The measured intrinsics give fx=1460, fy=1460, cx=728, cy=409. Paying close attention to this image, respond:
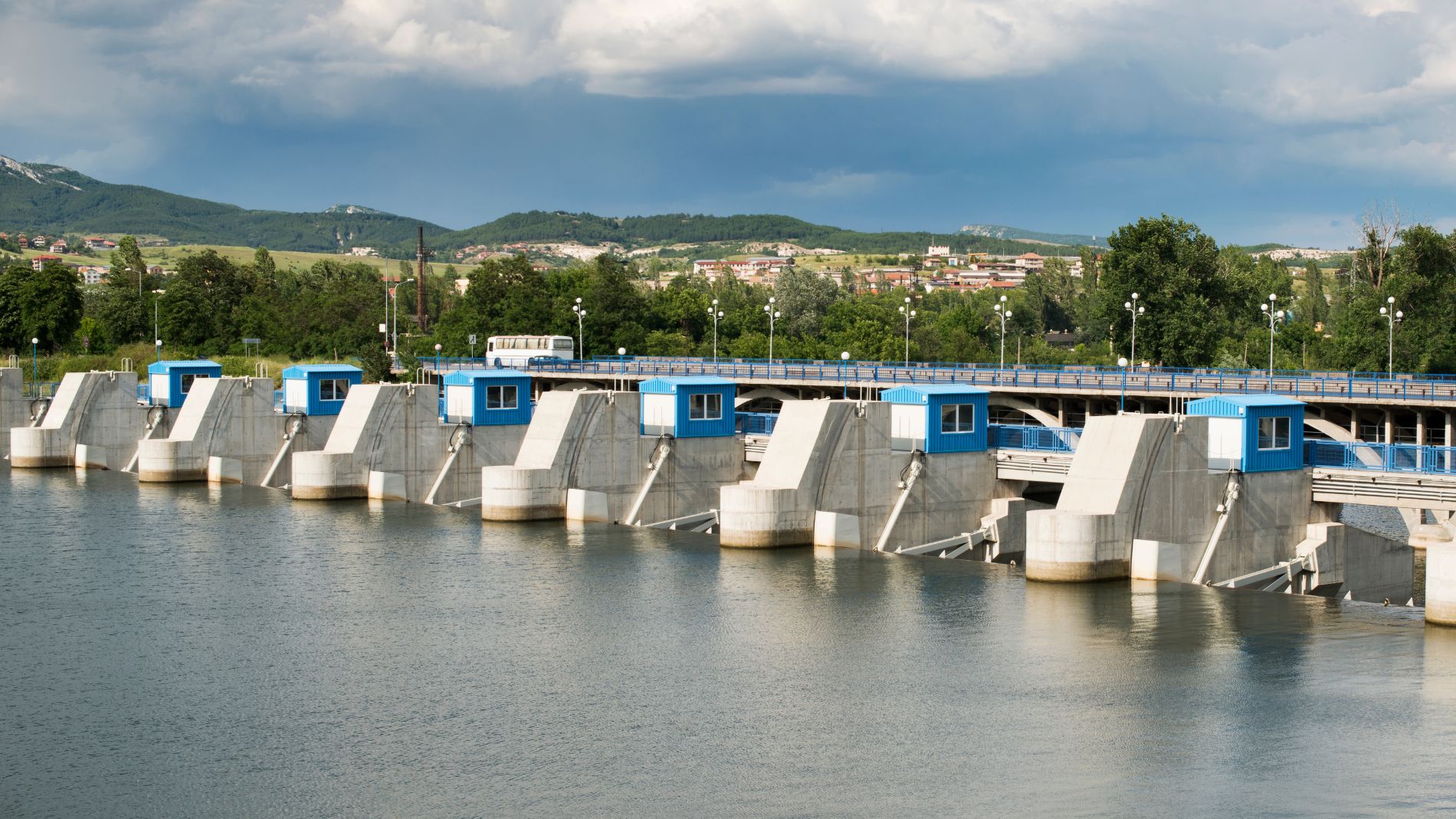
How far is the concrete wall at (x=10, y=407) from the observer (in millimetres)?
78562

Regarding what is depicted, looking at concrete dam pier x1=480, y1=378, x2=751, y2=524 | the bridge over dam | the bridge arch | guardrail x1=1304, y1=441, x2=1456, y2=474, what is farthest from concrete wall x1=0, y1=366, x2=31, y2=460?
guardrail x1=1304, y1=441, x2=1456, y2=474

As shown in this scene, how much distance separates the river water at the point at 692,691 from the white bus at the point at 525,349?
44871mm

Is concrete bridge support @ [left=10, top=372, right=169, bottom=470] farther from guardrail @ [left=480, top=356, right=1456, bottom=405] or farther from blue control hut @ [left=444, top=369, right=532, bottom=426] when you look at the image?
guardrail @ [left=480, top=356, right=1456, bottom=405]

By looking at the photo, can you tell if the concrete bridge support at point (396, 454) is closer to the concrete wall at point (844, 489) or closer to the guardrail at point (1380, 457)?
the concrete wall at point (844, 489)

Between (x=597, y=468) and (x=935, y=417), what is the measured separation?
42.1 ft

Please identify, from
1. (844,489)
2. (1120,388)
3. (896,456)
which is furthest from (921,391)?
(1120,388)

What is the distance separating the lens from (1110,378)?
59.1m

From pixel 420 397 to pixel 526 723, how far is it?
108 ft

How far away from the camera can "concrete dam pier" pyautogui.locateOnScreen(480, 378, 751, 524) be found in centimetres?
5088

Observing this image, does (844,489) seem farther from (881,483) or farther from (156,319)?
(156,319)

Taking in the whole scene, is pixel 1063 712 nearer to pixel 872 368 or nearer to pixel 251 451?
pixel 872 368

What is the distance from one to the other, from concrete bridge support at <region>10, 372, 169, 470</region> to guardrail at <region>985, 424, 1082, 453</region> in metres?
44.4

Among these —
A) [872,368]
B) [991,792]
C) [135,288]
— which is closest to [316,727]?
[991,792]

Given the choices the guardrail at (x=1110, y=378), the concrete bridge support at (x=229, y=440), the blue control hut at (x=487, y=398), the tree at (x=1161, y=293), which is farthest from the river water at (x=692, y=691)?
the tree at (x=1161, y=293)
